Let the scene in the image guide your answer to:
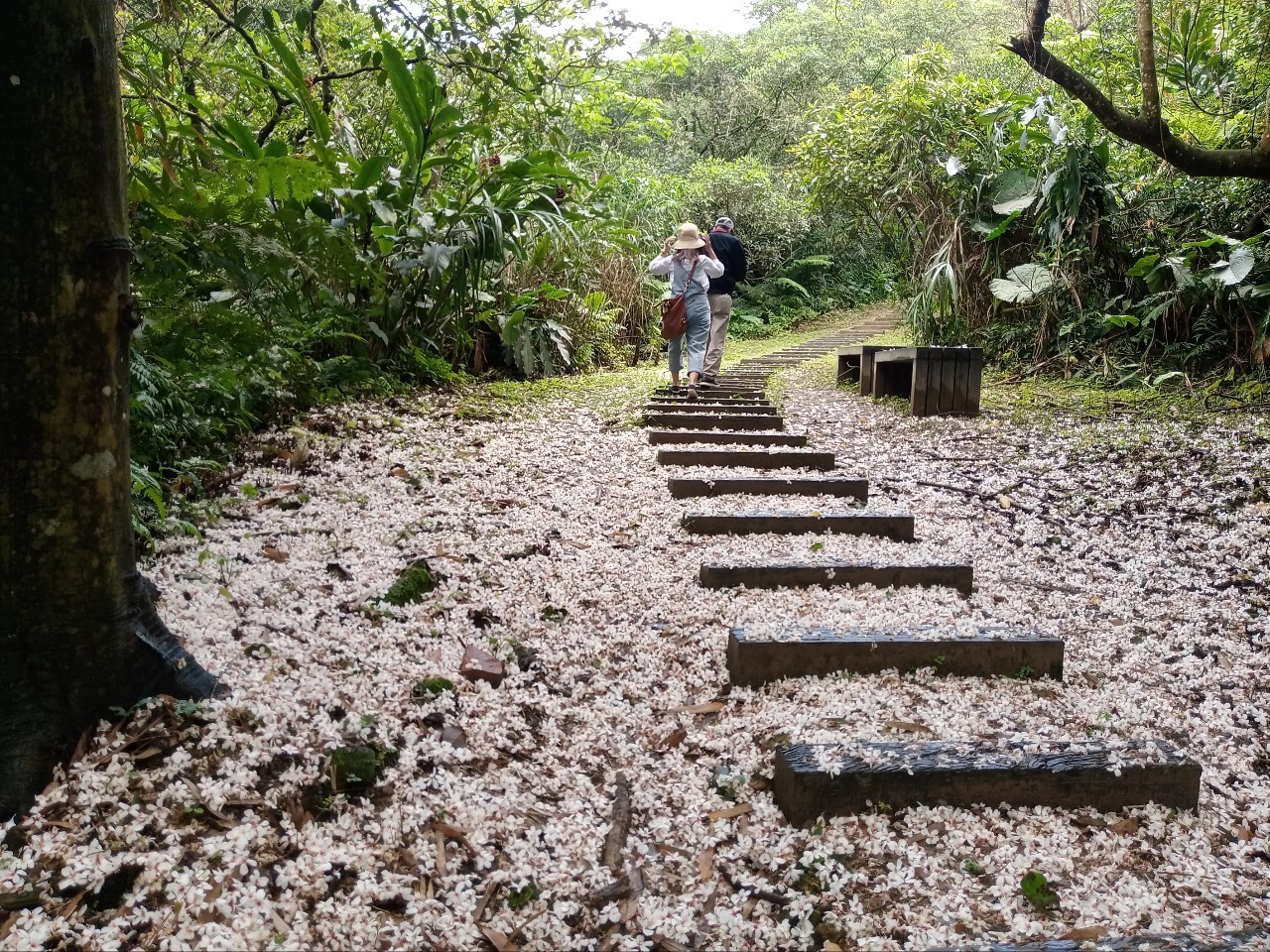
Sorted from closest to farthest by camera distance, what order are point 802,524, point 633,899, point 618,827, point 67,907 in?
point 67,907
point 633,899
point 618,827
point 802,524

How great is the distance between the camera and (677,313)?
6.40m

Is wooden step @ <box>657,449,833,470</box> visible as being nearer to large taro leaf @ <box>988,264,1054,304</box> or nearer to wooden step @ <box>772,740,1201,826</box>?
wooden step @ <box>772,740,1201,826</box>

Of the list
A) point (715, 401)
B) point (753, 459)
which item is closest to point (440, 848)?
point (753, 459)

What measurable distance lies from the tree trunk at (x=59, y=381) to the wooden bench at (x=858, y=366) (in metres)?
6.24

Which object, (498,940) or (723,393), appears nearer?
(498,940)

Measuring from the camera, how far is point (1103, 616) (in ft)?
9.81

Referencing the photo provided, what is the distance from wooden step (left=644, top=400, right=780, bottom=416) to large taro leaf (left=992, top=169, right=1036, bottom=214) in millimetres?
3518

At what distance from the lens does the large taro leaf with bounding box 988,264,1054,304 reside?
7281mm

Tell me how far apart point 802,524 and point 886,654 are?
3.60 ft

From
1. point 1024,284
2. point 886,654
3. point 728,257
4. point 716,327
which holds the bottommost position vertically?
point 886,654

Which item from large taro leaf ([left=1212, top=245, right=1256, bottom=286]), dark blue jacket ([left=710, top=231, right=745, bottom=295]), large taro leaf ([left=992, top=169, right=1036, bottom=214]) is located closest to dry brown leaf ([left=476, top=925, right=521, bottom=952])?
dark blue jacket ([left=710, top=231, right=745, bottom=295])

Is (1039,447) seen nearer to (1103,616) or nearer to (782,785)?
(1103,616)

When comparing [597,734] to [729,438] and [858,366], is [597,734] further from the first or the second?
[858,366]

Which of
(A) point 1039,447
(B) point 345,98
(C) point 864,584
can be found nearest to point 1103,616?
(C) point 864,584
